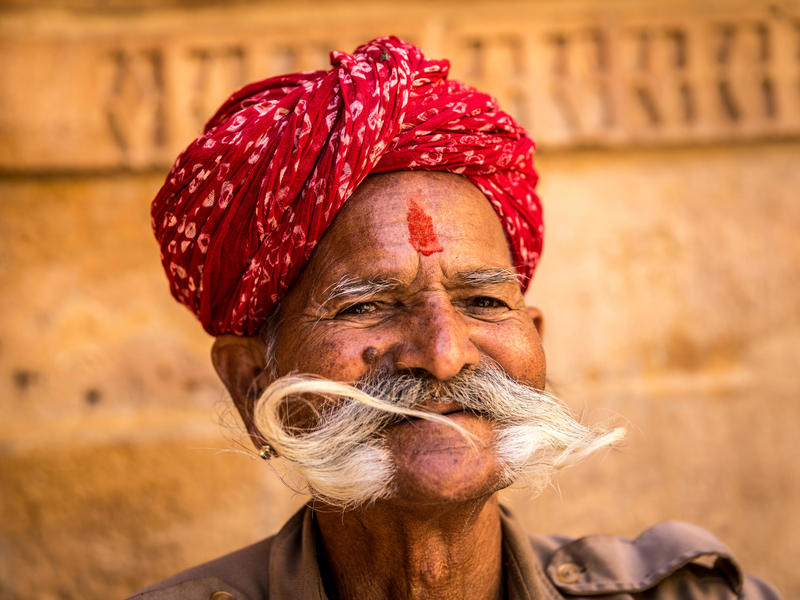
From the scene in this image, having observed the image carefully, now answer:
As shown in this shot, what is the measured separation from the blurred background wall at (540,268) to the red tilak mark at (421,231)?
1541 millimetres

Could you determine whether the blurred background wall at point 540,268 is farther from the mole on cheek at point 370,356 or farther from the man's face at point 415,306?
the mole on cheek at point 370,356

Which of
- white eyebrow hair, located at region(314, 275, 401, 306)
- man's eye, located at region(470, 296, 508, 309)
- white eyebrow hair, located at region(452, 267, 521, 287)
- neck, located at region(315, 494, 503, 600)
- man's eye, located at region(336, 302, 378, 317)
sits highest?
white eyebrow hair, located at region(314, 275, 401, 306)

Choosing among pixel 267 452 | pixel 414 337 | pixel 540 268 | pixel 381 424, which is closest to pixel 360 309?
pixel 414 337

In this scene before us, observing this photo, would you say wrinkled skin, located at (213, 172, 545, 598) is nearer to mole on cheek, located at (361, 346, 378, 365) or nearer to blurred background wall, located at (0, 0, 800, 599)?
mole on cheek, located at (361, 346, 378, 365)

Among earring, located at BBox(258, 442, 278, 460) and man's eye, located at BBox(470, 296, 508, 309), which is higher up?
man's eye, located at BBox(470, 296, 508, 309)

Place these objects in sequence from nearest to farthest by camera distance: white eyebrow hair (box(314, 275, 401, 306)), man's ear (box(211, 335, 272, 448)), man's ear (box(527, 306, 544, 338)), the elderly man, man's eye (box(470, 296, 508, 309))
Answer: the elderly man
white eyebrow hair (box(314, 275, 401, 306))
man's eye (box(470, 296, 508, 309))
man's ear (box(211, 335, 272, 448))
man's ear (box(527, 306, 544, 338))

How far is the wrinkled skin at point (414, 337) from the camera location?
2.09 m

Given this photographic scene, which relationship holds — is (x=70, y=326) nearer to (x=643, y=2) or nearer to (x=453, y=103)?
(x=453, y=103)

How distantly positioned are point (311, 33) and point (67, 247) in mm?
1284

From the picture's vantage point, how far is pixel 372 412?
205 cm

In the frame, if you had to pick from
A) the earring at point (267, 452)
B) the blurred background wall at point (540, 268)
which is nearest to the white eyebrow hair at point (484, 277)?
the earring at point (267, 452)

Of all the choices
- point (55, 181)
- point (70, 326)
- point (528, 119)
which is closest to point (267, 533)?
point (70, 326)

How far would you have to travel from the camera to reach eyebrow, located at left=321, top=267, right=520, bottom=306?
2.18 m

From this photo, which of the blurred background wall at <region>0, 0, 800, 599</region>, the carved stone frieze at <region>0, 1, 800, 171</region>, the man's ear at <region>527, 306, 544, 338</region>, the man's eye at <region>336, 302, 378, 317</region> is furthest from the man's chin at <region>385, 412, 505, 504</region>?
the carved stone frieze at <region>0, 1, 800, 171</region>
